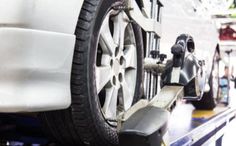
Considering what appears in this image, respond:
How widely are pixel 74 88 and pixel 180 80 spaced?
56 centimetres

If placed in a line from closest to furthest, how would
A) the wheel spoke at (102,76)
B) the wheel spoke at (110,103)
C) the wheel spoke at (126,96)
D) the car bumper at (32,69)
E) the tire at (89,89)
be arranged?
the car bumper at (32,69) < the tire at (89,89) < the wheel spoke at (102,76) < the wheel spoke at (110,103) < the wheel spoke at (126,96)

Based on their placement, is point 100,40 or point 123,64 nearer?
point 100,40

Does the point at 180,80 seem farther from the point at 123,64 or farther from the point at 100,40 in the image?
the point at 100,40

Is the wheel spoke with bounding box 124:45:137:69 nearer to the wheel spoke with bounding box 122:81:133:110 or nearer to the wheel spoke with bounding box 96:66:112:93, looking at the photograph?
the wheel spoke with bounding box 122:81:133:110

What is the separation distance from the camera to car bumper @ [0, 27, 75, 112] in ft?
3.16

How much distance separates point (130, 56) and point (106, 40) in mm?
265

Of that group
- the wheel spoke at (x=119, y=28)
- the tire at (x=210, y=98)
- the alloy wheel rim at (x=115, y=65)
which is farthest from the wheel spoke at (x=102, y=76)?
the tire at (x=210, y=98)

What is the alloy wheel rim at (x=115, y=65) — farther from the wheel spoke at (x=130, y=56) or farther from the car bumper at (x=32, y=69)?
the car bumper at (x=32, y=69)

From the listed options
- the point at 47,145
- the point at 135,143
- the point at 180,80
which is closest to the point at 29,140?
the point at 47,145

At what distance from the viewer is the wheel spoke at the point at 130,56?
1553 mm

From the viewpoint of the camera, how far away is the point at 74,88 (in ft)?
3.76

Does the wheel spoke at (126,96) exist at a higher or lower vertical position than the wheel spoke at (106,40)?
lower

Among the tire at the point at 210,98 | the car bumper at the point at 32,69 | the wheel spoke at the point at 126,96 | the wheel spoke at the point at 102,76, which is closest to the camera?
the car bumper at the point at 32,69

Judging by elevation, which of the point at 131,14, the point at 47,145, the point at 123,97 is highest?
the point at 131,14
